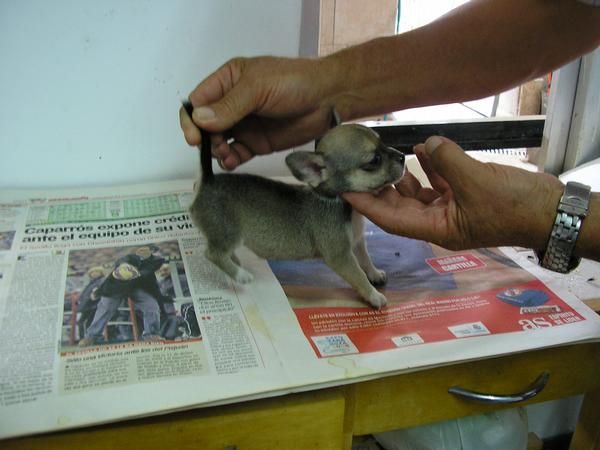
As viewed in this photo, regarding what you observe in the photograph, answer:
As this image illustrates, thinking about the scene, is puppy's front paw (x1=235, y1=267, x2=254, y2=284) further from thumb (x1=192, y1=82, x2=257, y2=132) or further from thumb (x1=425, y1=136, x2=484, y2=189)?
thumb (x1=425, y1=136, x2=484, y2=189)

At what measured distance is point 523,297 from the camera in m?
0.87

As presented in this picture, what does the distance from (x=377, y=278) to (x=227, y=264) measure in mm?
228

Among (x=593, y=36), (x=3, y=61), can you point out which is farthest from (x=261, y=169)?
(x=593, y=36)

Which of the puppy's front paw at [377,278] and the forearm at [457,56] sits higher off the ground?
the forearm at [457,56]

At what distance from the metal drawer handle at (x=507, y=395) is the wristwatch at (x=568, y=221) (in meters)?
0.16

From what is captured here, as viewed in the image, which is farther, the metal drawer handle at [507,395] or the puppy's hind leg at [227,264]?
the puppy's hind leg at [227,264]

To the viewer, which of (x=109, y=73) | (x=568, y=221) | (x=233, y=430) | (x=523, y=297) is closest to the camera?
(x=233, y=430)

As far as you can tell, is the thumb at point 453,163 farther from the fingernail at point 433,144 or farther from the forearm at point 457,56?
the forearm at point 457,56

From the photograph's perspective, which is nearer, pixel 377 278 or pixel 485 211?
pixel 485 211

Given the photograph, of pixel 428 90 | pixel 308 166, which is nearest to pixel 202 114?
pixel 308 166

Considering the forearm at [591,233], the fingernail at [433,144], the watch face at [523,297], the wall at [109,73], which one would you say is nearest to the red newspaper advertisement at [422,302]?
the watch face at [523,297]

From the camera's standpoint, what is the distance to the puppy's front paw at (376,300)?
853 mm

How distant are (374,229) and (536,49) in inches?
15.5

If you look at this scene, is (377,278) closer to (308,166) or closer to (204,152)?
(308,166)
